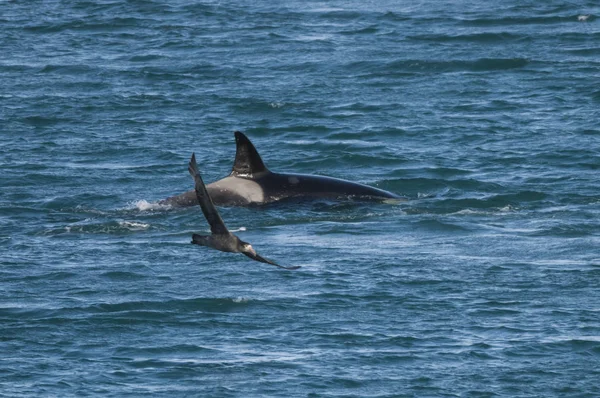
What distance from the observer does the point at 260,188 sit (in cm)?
2042

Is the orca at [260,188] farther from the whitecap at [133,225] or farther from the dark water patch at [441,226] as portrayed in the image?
the dark water patch at [441,226]

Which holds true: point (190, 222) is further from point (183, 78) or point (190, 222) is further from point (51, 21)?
point (51, 21)

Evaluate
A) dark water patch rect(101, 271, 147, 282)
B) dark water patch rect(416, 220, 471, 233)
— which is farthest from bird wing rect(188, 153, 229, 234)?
dark water patch rect(416, 220, 471, 233)

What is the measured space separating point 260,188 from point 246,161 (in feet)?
1.46

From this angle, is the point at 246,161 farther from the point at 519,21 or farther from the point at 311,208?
the point at 519,21

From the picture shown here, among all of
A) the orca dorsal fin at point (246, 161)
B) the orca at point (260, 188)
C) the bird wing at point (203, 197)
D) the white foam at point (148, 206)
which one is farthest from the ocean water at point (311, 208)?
the bird wing at point (203, 197)

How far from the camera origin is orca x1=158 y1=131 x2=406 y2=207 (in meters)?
A: 20.3

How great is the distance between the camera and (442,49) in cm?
3416

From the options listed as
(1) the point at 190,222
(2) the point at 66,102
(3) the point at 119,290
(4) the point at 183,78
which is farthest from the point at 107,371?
(4) the point at 183,78

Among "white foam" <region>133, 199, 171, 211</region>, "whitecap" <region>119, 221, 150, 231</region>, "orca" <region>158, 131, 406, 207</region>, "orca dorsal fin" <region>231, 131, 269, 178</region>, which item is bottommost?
"whitecap" <region>119, 221, 150, 231</region>

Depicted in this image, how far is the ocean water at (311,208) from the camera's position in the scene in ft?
46.0

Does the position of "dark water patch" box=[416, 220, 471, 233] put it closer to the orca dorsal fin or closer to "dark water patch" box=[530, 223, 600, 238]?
"dark water patch" box=[530, 223, 600, 238]

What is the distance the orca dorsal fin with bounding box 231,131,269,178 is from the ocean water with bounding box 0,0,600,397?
0.70 meters

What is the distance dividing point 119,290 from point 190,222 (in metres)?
3.38
